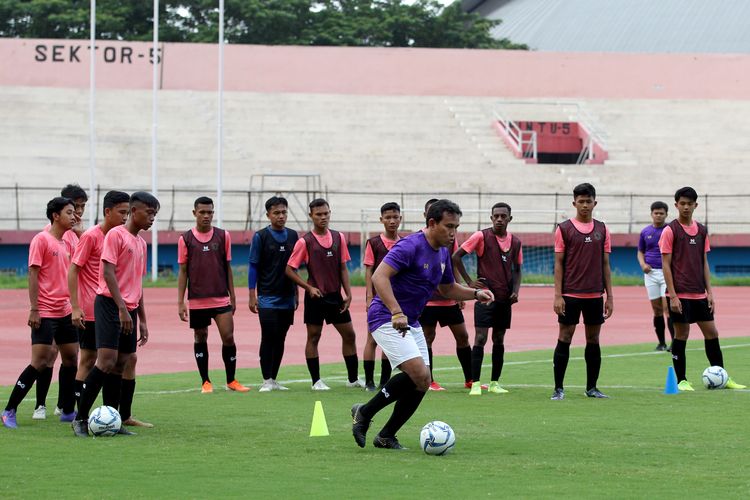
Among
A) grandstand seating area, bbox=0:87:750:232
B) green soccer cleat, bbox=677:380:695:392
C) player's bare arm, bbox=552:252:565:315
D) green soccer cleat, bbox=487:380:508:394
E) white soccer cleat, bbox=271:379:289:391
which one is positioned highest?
grandstand seating area, bbox=0:87:750:232

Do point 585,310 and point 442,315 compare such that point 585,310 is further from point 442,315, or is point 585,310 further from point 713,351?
point 713,351

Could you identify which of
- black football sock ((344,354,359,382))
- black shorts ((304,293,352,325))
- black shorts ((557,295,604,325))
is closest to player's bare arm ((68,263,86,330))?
black shorts ((304,293,352,325))

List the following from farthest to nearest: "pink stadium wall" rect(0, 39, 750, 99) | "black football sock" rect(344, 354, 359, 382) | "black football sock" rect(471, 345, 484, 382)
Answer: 1. "pink stadium wall" rect(0, 39, 750, 99)
2. "black football sock" rect(344, 354, 359, 382)
3. "black football sock" rect(471, 345, 484, 382)

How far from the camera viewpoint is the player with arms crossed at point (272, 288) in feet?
47.0

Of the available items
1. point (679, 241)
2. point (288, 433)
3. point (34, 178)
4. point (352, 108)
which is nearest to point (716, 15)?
point (352, 108)

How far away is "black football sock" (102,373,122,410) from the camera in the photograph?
10.7 metres

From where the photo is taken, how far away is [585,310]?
43.4 ft

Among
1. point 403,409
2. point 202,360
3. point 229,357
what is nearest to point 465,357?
point 229,357

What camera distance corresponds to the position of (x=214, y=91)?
48031 millimetres

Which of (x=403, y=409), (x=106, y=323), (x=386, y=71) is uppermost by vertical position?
(x=386, y=71)

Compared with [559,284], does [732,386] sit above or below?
below

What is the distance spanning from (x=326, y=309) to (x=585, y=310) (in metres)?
2.94

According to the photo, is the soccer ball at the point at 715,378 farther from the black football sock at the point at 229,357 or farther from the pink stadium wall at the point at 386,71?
the pink stadium wall at the point at 386,71

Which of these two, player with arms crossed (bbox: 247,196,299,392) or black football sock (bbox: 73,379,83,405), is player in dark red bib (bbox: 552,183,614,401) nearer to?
player with arms crossed (bbox: 247,196,299,392)
